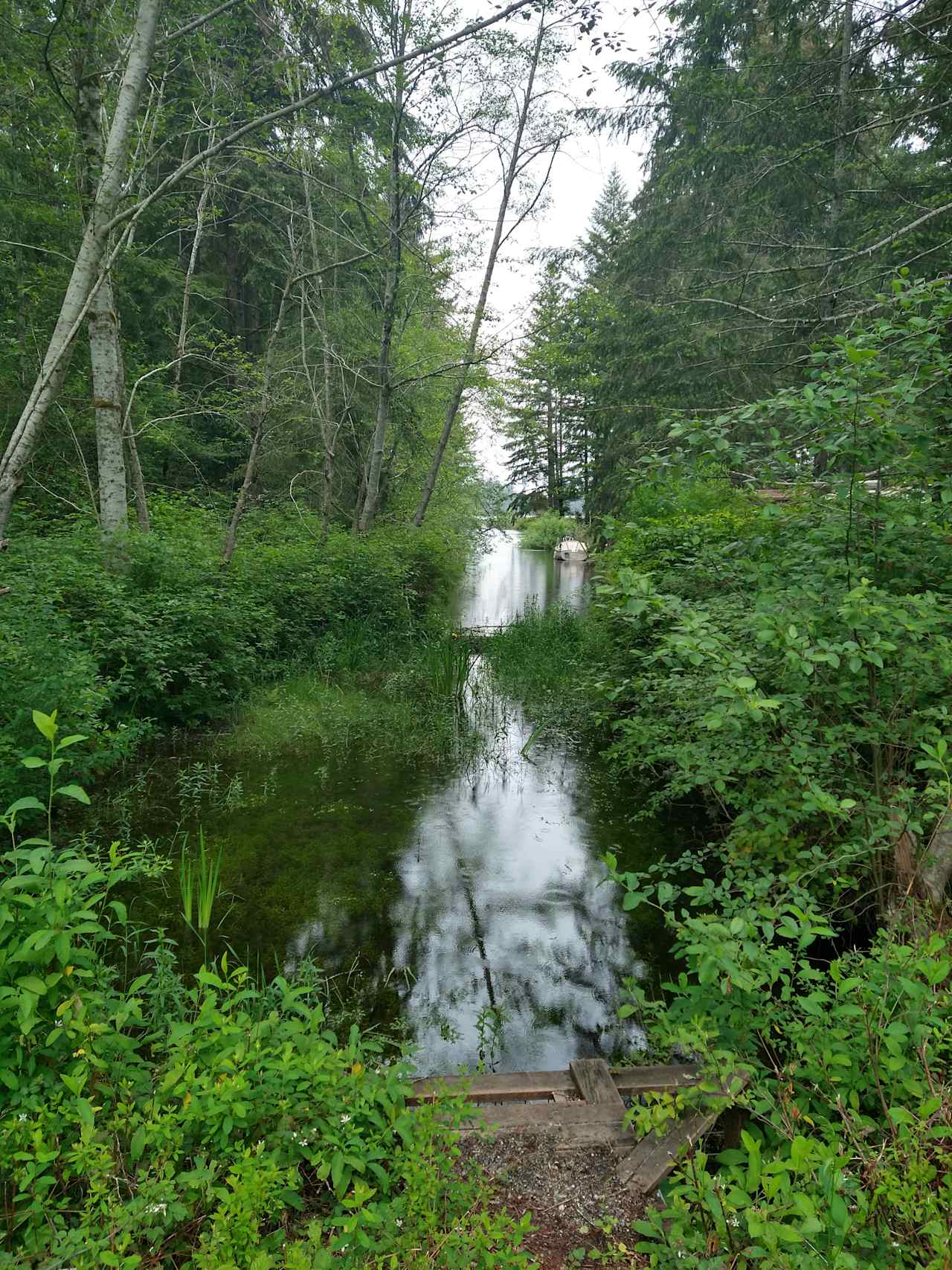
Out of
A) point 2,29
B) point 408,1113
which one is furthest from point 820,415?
point 2,29

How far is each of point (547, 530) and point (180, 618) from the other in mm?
29167

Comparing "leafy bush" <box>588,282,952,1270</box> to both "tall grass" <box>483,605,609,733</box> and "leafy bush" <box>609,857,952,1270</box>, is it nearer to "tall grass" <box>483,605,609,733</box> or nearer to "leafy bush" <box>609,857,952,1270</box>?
"leafy bush" <box>609,857,952,1270</box>

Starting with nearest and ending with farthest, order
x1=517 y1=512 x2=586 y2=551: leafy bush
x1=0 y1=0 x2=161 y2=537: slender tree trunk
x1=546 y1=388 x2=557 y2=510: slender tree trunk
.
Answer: x1=0 y1=0 x2=161 y2=537: slender tree trunk < x1=546 y1=388 x2=557 y2=510: slender tree trunk < x1=517 y1=512 x2=586 y2=551: leafy bush

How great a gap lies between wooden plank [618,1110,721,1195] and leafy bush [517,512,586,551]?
89.3ft

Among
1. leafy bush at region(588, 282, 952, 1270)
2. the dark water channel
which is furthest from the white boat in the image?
leafy bush at region(588, 282, 952, 1270)

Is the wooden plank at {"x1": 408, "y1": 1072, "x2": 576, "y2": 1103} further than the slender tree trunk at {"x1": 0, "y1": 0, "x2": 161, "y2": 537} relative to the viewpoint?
No

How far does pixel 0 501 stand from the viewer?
402 cm

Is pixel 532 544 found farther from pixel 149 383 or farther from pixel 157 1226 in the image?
pixel 157 1226

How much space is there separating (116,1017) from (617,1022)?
97.3 inches

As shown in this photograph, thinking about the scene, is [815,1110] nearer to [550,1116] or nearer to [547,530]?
[550,1116]

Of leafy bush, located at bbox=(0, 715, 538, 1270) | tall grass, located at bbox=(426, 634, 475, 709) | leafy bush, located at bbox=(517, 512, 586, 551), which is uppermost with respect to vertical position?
leafy bush, located at bbox=(517, 512, 586, 551)

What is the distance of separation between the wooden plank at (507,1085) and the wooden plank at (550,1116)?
7 centimetres

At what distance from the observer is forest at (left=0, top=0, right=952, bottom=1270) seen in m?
1.76

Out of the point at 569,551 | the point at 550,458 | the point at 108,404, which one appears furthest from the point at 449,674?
the point at 569,551
